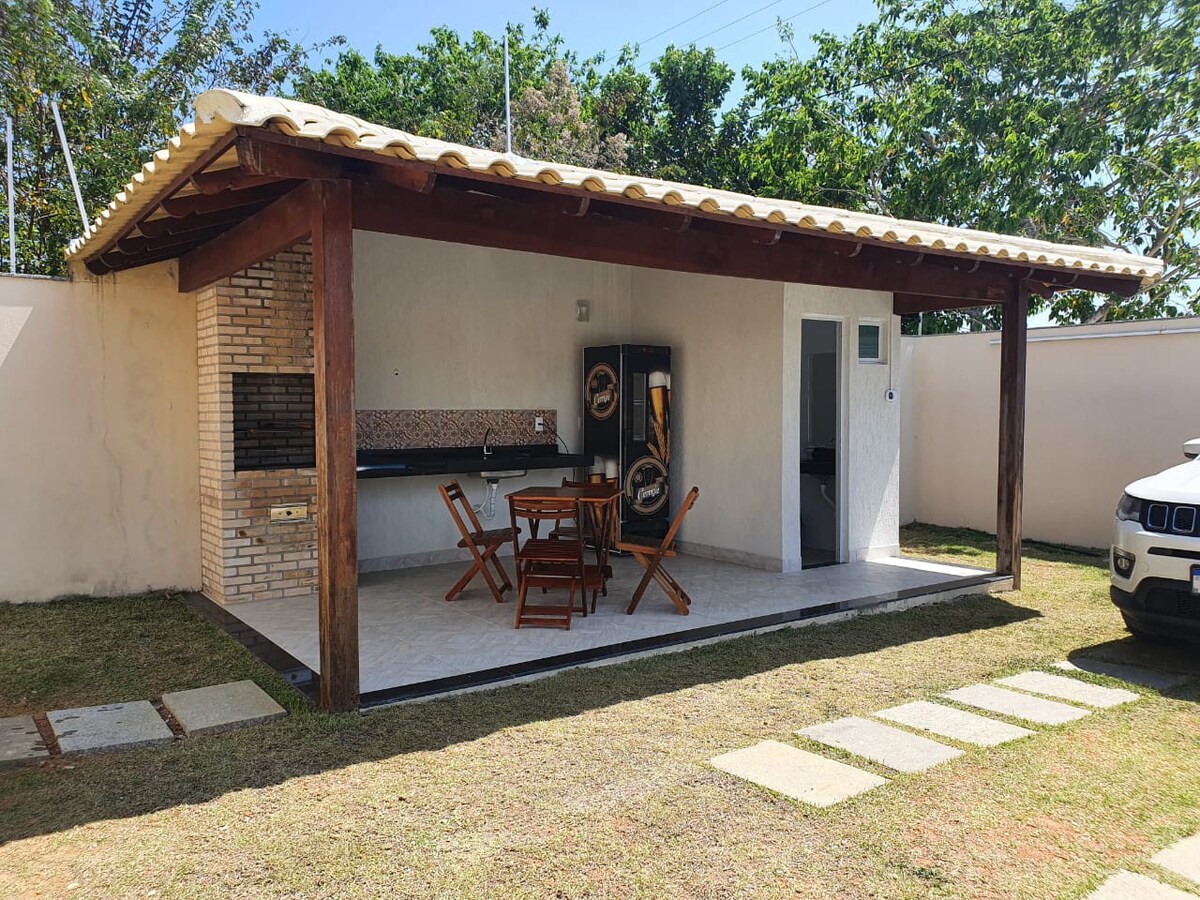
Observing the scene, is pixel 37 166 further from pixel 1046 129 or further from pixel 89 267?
pixel 1046 129

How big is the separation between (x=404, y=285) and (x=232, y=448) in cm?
226

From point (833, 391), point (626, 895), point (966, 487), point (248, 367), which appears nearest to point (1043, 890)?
point (626, 895)

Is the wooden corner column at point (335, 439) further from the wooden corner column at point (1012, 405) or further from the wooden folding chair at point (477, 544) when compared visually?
the wooden corner column at point (1012, 405)

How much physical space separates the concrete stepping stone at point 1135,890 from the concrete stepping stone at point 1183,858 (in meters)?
0.12

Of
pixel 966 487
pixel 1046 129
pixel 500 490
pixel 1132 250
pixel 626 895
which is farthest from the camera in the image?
pixel 1132 250

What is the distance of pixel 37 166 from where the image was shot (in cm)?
1050

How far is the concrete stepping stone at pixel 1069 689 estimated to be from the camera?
4504 millimetres

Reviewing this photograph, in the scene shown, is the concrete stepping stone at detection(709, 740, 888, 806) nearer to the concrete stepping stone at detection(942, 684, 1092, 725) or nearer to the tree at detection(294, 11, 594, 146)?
the concrete stepping stone at detection(942, 684, 1092, 725)

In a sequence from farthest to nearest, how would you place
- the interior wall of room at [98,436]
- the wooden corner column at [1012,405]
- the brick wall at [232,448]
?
the wooden corner column at [1012,405]
the brick wall at [232,448]
the interior wall of room at [98,436]

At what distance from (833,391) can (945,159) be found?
6.65m

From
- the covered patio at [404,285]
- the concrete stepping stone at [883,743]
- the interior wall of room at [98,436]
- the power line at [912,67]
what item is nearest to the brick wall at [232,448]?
the covered patio at [404,285]

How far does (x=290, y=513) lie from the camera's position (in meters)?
6.68

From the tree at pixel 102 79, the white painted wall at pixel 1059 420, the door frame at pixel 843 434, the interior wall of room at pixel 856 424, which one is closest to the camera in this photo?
the interior wall of room at pixel 856 424

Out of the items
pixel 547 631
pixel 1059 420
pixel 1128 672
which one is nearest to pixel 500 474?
pixel 547 631
